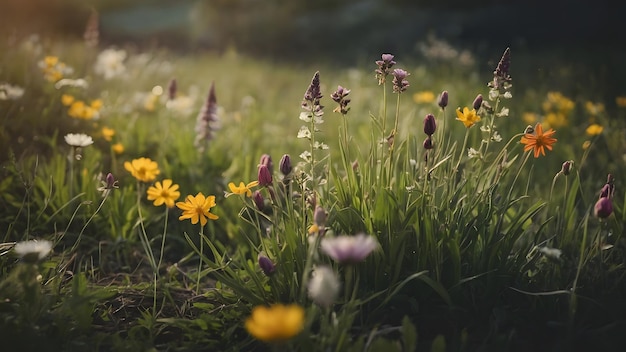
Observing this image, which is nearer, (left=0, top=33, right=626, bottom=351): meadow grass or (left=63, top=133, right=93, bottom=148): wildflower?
(left=0, top=33, right=626, bottom=351): meadow grass

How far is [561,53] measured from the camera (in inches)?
302

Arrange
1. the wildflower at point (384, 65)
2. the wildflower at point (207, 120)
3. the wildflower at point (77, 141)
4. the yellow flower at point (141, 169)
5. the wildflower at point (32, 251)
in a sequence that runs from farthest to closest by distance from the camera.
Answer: the wildflower at point (207, 120)
the wildflower at point (77, 141)
the yellow flower at point (141, 169)
the wildflower at point (384, 65)
the wildflower at point (32, 251)

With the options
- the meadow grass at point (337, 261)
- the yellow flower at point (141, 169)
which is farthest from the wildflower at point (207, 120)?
the yellow flower at point (141, 169)

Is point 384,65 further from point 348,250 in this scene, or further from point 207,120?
point 207,120

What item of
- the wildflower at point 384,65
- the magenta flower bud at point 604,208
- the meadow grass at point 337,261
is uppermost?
the wildflower at point 384,65

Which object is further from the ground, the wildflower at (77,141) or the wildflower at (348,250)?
the wildflower at (348,250)

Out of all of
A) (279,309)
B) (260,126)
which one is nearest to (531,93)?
(260,126)

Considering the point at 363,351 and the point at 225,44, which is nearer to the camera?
the point at 363,351

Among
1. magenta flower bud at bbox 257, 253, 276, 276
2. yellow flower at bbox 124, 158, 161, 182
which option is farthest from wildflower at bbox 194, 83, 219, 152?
magenta flower bud at bbox 257, 253, 276, 276

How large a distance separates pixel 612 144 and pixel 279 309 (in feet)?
9.80

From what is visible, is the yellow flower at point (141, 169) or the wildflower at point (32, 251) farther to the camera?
the yellow flower at point (141, 169)

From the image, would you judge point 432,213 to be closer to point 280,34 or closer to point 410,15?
point 280,34

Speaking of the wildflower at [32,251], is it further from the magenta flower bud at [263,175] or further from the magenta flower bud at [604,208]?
the magenta flower bud at [604,208]

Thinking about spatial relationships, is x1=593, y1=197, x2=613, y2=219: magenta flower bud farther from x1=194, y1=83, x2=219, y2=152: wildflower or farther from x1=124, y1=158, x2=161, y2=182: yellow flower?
x1=194, y1=83, x2=219, y2=152: wildflower
